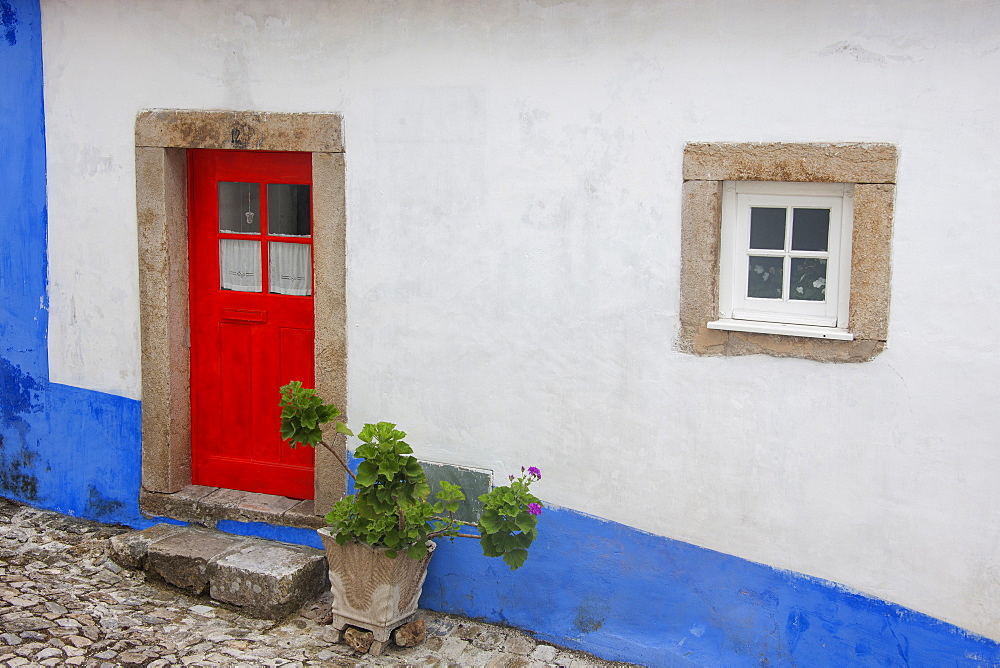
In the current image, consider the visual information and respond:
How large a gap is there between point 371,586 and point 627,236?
76.4 inches

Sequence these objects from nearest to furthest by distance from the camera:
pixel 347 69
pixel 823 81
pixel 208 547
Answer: pixel 823 81, pixel 347 69, pixel 208 547

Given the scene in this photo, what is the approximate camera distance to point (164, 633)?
4.89 metres

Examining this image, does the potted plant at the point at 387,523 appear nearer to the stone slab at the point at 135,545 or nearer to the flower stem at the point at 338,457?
the flower stem at the point at 338,457

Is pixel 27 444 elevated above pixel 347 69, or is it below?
below

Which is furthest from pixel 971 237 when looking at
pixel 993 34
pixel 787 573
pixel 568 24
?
pixel 568 24

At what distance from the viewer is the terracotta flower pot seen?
472 cm

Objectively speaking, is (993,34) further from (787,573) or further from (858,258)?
(787,573)

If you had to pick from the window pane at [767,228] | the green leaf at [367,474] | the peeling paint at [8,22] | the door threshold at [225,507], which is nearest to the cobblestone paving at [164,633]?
the door threshold at [225,507]

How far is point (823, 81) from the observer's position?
4.11 metres

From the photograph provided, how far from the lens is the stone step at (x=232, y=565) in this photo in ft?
16.8

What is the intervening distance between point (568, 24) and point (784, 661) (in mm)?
2872

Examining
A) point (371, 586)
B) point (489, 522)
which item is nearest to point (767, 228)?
point (489, 522)

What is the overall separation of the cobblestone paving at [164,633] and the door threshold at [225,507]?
393 millimetres

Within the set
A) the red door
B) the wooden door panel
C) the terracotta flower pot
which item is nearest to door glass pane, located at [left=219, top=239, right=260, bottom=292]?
the red door
